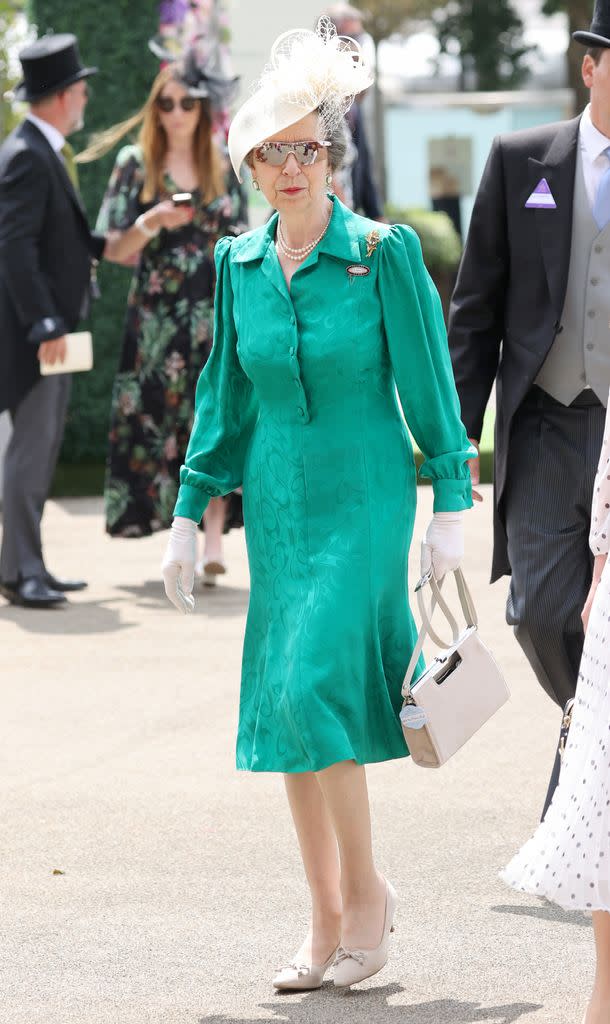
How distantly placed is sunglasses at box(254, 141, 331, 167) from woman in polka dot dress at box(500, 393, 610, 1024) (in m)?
0.94

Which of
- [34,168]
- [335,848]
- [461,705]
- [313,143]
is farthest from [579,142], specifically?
[34,168]

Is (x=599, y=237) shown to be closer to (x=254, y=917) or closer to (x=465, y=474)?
(x=465, y=474)

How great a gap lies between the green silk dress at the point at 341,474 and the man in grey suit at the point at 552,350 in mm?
599

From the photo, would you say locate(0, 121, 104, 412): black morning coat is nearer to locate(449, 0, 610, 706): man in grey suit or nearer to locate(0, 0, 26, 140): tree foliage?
locate(449, 0, 610, 706): man in grey suit

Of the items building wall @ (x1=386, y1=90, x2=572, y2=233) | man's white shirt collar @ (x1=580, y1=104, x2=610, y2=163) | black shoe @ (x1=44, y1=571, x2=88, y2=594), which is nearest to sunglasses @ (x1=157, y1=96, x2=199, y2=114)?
black shoe @ (x1=44, y1=571, x2=88, y2=594)

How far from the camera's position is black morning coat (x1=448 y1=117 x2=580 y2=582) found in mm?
4504

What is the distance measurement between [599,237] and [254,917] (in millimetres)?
1701

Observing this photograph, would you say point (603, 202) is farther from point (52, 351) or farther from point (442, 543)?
point (52, 351)

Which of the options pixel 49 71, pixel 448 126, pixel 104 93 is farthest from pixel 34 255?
pixel 448 126

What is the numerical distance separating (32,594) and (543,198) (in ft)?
14.3

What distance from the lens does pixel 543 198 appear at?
4516 mm

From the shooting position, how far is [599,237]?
446 cm

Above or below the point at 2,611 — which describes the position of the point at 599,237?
above

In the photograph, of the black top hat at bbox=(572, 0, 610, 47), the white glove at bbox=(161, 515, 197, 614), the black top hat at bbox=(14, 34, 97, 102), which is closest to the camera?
the white glove at bbox=(161, 515, 197, 614)
